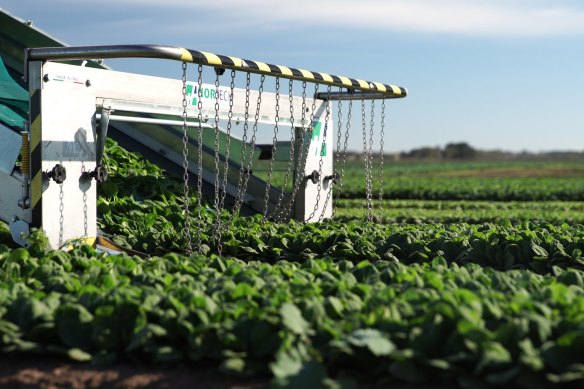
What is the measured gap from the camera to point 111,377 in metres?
4.25

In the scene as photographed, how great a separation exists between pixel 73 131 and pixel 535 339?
471 cm

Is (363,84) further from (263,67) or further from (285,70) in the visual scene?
(263,67)

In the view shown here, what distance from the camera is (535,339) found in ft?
13.3

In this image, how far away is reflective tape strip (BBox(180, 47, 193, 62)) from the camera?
22.9 feet

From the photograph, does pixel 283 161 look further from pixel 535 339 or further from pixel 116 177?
pixel 535 339

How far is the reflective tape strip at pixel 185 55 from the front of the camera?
22.9 feet

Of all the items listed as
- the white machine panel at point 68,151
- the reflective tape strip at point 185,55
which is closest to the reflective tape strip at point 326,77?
the reflective tape strip at point 185,55

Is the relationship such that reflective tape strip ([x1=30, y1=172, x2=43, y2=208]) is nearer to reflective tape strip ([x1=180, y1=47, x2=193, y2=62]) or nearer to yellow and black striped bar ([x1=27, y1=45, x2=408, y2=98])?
yellow and black striped bar ([x1=27, y1=45, x2=408, y2=98])

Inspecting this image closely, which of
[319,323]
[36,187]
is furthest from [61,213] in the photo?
[319,323]

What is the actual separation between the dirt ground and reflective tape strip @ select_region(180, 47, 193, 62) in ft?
10.2

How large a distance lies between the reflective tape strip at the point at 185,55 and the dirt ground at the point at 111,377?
123 inches

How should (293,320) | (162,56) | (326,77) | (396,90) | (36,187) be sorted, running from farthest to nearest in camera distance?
(396,90) < (326,77) < (36,187) < (162,56) < (293,320)

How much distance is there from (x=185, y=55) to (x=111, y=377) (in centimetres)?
341

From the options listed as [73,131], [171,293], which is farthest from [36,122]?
[171,293]
